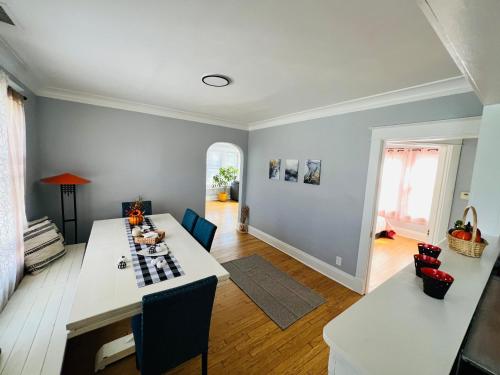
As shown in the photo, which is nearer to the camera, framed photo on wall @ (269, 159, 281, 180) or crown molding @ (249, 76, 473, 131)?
crown molding @ (249, 76, 473, 131)

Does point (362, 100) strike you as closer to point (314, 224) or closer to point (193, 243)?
point (314, 224)

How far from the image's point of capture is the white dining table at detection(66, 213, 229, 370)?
1184mm

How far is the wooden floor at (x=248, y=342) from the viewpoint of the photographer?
1630 mm

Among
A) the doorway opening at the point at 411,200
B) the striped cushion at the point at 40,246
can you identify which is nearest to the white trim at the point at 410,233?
the doorway opening at the point at 411,200

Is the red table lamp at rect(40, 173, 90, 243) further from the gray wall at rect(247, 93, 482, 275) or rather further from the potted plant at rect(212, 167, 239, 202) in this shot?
the potted plant at rect(212, 167, 239, 202)

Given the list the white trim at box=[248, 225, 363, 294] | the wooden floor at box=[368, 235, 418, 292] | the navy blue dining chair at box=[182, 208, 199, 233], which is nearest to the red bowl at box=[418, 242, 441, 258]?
the white trim at box=[248, 225, 363, 294]

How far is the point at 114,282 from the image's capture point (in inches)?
57.0

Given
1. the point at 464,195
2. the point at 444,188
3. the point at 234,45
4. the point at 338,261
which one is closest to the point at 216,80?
the point at 234,45

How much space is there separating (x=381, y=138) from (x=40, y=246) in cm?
392

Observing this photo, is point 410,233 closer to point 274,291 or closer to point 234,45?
point 274,291

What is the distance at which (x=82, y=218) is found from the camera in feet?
9.96

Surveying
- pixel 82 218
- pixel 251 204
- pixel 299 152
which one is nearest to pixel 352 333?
pixel 299 152

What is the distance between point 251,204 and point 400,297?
12.6ft

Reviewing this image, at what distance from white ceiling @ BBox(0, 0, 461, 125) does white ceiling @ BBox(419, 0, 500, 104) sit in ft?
1.10
